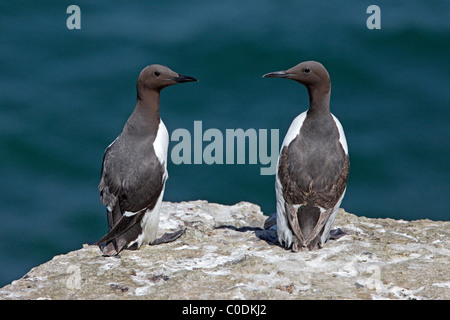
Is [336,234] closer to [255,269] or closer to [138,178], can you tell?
[255,269]

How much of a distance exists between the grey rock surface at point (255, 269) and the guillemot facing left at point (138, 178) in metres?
0.17

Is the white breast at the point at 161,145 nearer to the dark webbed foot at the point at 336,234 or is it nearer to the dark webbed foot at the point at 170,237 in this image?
the dark webbed foot at the point at 170,237

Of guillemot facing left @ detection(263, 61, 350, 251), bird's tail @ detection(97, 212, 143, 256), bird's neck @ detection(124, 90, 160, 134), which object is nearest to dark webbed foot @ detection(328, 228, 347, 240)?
guillemot facing left @ detection(263, 61, 350, 251)

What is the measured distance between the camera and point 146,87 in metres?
7.43

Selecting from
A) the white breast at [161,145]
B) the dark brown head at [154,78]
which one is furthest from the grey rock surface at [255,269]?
the dark brown head at [154,78]

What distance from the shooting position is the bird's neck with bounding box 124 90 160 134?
7359mm

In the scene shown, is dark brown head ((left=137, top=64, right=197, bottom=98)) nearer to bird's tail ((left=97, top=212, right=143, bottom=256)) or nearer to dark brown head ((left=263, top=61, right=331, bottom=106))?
dark brown head ((left=263, top=61, right=331, bottom=106))

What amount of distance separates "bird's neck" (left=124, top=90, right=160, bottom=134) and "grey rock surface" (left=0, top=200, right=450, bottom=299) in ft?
3.79

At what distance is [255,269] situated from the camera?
629cm

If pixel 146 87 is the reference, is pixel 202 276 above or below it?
below

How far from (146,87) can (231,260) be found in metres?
2.01

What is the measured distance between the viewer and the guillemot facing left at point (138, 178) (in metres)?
7.07
